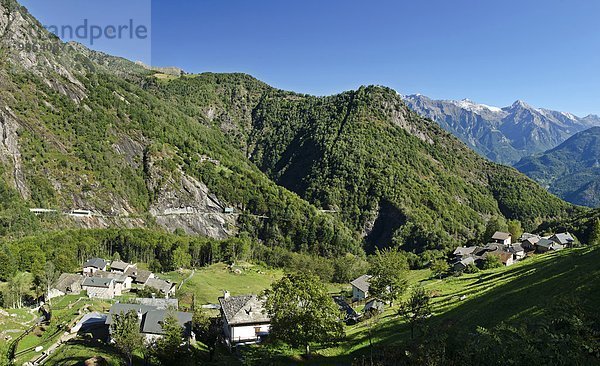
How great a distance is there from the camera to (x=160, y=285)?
79.8m

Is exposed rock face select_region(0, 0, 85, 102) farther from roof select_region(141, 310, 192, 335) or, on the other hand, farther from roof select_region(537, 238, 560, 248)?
roof select_region(537, 238, 560, 248)

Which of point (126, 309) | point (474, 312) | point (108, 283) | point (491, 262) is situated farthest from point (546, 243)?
point (108, 283)

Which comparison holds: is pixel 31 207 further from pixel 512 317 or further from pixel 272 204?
pixel 512 317

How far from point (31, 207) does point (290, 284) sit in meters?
129

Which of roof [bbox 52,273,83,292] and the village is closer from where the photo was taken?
the village

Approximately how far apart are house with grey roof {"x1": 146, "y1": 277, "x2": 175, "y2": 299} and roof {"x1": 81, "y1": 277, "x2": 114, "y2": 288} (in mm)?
7245

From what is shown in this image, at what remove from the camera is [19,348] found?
4534 cm

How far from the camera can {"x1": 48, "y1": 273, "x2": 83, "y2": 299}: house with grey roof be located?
7398cm

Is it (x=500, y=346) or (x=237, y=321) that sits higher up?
(x=500, y=346)

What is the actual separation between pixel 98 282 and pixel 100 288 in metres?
1.54

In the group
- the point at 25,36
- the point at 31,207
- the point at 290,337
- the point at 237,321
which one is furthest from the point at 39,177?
the point at 290,337

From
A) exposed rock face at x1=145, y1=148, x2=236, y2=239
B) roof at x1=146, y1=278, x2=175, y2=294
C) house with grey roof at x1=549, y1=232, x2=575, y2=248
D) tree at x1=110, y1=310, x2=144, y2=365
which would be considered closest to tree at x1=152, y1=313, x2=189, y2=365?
tree at x1=110, y1=310, x2=144, y2=365

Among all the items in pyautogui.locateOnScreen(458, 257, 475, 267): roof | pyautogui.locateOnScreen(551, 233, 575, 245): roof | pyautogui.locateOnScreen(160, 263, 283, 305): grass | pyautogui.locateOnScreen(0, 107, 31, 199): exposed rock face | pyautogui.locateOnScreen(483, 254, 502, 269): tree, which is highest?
pyautogui.locateOnScreen(0, 107, 31, 199): exposed rock face

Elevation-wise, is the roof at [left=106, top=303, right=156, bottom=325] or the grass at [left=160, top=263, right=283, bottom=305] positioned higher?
the roof at [left=106, top=303, right=156, bottom=325]
